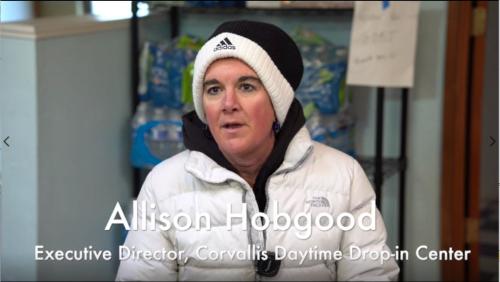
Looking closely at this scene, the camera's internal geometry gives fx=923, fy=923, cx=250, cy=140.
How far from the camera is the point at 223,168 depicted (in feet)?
3.90

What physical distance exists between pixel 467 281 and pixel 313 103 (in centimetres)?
58

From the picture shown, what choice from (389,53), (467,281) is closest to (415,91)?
(389,53)

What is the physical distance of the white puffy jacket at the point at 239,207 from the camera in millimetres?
1191

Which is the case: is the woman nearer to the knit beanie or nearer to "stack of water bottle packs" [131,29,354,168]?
the knit beanie

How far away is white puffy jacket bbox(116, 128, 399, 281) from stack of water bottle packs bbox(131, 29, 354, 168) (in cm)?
102

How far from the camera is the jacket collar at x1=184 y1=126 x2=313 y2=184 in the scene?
118cm

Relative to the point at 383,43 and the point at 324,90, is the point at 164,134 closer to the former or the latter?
the point at 324,90

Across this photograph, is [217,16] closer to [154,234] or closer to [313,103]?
[313,103]

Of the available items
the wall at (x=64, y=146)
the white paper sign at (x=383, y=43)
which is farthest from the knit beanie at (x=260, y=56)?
the white paper sign at (x=383, y=43)

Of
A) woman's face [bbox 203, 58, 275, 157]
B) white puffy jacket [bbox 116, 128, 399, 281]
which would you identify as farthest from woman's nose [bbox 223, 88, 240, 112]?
white puffy jacket [bbox 116, 128, 399, 281]

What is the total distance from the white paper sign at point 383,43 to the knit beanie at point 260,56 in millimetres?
1047

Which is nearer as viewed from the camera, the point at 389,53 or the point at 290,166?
the point at 290,166

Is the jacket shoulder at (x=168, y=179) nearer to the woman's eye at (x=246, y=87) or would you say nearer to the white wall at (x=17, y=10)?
the woman's eye at (x=246, y=87)

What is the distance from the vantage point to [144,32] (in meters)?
2.54
